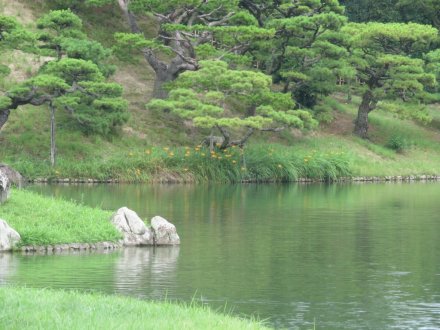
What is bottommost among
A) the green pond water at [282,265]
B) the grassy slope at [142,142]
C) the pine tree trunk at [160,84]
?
the green pond water at [282,265]

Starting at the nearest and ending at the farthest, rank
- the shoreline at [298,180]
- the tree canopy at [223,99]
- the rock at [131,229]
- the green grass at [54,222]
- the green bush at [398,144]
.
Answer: the green grass at [54,222] → the rock at [131,229] → the shoreline at [298,180] → the tree canopy at [223,99] → the green bush at [398,144]

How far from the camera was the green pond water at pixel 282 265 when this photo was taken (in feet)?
55.1

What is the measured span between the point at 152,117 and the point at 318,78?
821 centimetres

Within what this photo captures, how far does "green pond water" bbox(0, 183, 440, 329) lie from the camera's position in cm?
1680

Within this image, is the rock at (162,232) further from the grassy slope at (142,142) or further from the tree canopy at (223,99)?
the tree canopy at (223,99)

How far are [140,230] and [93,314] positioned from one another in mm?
10423

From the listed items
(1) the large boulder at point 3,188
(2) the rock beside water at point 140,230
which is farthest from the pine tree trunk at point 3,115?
(2) the rock beside water at point 140,230

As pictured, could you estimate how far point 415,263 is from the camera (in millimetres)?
21969

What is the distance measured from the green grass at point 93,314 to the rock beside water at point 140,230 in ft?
27.4

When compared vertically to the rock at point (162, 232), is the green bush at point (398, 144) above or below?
above

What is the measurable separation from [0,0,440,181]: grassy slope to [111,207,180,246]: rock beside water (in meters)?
17.9

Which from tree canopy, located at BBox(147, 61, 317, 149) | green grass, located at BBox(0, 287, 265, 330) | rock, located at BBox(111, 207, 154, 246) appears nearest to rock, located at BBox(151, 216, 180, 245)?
rock, located at BBox(111, 207, 154, 246)

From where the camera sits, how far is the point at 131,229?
2344 centimetres

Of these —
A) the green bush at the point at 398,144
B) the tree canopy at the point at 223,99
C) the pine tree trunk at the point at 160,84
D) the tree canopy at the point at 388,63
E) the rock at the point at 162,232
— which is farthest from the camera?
the green bush at the point at 398,144
